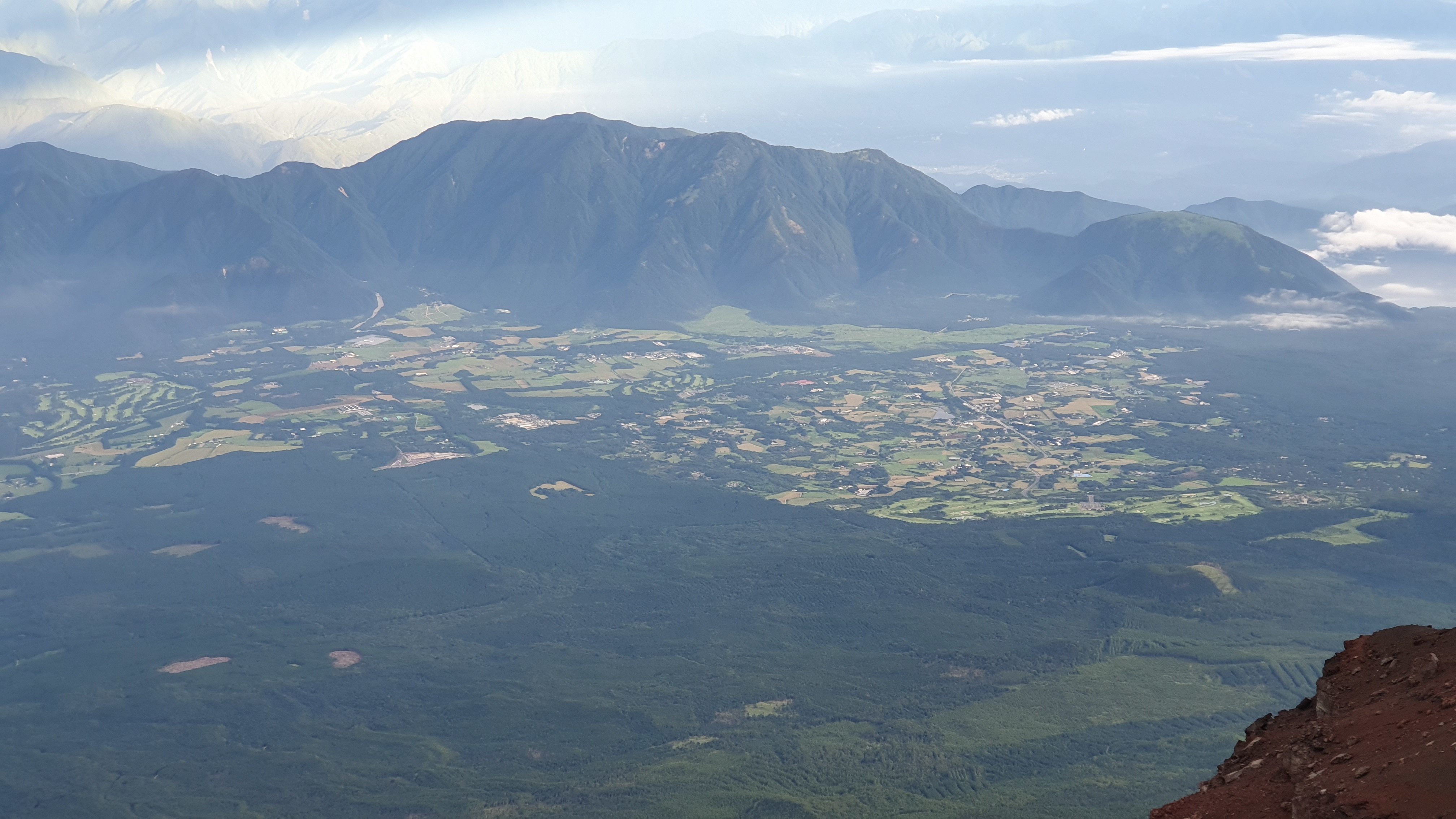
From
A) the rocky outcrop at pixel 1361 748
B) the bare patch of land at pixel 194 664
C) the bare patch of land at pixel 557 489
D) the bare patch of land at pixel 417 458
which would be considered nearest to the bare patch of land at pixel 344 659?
the bare patch of land at pixel 194 664

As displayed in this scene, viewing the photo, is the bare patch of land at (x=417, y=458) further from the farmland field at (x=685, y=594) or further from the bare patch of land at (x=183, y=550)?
the bare patch of land at (x=183, y=550)

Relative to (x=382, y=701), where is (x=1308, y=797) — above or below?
above

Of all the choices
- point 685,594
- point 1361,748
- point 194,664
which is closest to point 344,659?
point 194,664

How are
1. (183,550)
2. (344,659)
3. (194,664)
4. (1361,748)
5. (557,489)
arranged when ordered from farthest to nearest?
(557,489)
(183,550)
(344,659)
(194,664)
(1361,748)

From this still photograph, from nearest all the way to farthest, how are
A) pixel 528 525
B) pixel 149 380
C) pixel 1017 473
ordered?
pixel 528 525
pixel 1017 473
pixel 149 380

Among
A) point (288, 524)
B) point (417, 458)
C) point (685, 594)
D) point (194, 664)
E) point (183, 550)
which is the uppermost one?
point (417, 458)

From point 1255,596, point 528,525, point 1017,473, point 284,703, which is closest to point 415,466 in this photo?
point 528,525

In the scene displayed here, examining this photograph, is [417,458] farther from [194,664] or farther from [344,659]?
[344,659]

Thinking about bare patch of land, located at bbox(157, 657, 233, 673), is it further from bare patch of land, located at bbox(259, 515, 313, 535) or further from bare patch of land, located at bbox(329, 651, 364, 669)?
bare patch of land, located at bbox(259, 515, 313, 535)

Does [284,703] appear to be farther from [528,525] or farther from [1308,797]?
[1308,797]
